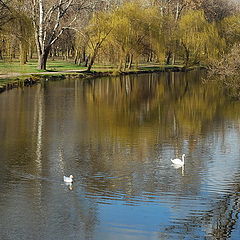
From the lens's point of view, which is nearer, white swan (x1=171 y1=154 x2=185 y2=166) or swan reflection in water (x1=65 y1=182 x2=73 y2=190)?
swan reflection in water (x1=65 y1=182 x2=73 y2=190)

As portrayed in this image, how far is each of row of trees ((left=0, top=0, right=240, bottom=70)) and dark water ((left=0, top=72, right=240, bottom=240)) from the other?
10.9m

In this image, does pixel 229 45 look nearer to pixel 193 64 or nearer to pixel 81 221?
pixel 193 64

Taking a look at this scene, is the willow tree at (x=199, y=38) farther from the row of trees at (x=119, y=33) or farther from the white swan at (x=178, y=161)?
the white swan at (x=178, y=161)

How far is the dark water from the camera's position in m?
11.3

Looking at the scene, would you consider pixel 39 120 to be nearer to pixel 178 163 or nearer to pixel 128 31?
pixel 178 163

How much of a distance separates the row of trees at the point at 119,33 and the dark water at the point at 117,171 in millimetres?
10870

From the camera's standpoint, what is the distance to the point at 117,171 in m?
15.2

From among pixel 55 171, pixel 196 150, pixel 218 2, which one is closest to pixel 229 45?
pixel 218 2

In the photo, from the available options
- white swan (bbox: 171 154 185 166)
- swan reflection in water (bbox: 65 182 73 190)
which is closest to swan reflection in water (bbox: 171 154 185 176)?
white swan (bbox: 171 154 185 166)

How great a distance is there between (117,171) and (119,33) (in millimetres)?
35825

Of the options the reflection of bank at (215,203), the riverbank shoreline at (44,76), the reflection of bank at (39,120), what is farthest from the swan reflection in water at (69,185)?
the riverbank shoreline at (44,76)

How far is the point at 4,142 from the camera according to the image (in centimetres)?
1864

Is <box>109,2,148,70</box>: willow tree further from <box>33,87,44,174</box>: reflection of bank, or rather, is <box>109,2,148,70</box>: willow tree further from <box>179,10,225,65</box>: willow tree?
<box>33,87,44,174</box>: reflection of bank

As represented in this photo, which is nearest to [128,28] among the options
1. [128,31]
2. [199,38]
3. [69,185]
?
[128,31]
